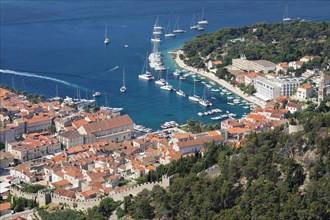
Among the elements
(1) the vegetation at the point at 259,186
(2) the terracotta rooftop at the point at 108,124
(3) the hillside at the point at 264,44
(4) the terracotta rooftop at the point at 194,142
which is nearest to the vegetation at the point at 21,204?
(1) the vegetation at the point at 259,186

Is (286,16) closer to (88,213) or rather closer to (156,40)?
(156,40)

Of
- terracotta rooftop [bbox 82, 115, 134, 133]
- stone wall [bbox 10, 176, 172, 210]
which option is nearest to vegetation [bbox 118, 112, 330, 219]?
stone wall [bbox 10, 176, 172, 210]

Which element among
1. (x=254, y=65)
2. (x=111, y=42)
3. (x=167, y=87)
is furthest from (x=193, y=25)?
(x=167, y=87)

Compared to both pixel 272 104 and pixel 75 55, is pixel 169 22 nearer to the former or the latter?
pixel 75 55

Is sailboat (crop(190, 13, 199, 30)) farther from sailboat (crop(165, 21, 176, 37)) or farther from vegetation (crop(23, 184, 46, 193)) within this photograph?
vegetation (crop(23, 184, 46, 193))

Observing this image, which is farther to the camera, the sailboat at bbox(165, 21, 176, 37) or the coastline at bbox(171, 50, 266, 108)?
the sailboat at bbox(165, 21, 176, 37)

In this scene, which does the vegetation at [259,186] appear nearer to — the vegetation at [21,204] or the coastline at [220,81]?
the vegetation at [21,204]

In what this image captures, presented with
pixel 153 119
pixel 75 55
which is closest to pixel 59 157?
pixel 153 119

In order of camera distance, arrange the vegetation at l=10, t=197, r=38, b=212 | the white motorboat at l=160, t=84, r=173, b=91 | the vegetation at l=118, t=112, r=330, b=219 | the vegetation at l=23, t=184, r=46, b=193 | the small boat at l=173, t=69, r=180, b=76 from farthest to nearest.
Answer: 1. the small boat at l=173, t=69, r=180, b=76
2. the white motorboat at l=160, t=84, r=173, b=91
3. the vegetation at l=23, t=184, r=46, b=193
4. the vegetation at l=10, t=197, r=38, b=212
5. the vegetation at l=118, t=112, r=330, b=219
